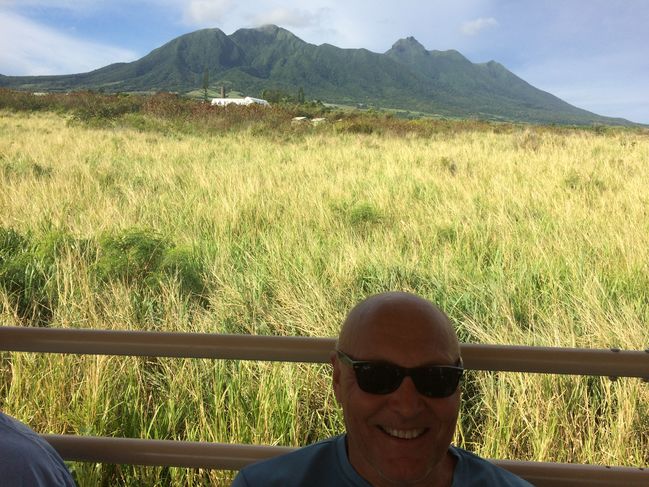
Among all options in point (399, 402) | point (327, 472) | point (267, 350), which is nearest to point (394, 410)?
point (399, 402)

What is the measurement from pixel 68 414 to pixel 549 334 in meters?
2.19

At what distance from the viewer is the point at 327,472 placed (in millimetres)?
1198

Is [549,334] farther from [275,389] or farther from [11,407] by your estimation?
[11,407]

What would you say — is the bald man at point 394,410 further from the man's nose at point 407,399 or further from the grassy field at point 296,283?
the grassy field at point 296,283

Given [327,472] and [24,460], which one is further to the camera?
[327,472]

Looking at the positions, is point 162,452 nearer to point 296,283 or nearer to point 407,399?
point 407,399

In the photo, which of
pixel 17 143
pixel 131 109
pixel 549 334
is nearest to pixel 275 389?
pixel 549 334

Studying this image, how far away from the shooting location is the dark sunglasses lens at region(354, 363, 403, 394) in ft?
3.74

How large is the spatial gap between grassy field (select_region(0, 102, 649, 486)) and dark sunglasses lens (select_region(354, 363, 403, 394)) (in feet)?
3.91

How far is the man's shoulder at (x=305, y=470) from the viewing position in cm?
118

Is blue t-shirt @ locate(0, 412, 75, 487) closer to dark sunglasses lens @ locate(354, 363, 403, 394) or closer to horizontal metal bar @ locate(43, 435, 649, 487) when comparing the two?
horizontal metal bar @ locate(43, 435, 649, 487)

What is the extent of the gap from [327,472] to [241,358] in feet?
1.06

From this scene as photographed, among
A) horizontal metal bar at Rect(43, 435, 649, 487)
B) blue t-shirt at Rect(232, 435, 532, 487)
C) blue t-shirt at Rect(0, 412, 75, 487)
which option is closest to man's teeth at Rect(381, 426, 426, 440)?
blue t-shirt at Rect(232, 435, 532, 487)

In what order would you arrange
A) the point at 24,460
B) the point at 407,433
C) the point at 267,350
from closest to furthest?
the point at 24,460 → the point at 407,433 → the point at 267,350
